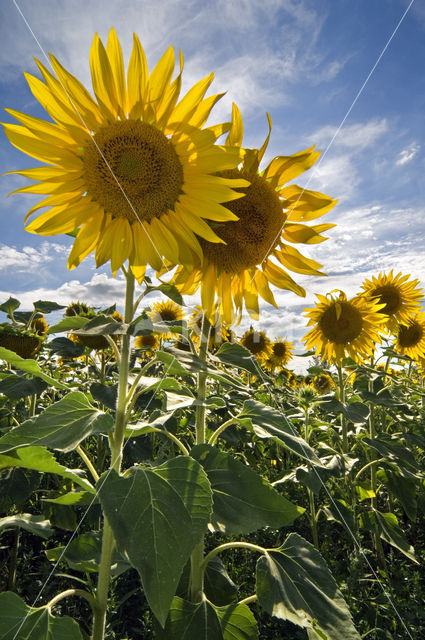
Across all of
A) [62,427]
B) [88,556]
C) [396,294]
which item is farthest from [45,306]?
[396,294]

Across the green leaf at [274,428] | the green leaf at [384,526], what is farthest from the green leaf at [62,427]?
the green leaf at [384,526]

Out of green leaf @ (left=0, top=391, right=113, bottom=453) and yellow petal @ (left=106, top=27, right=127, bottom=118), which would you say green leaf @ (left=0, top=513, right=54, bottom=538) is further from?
yellow petal @ (left=106, top=27, right=127, bottom=118)

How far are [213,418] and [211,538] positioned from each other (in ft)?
3.62

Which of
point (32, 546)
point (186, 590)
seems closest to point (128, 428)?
point (186, 590)

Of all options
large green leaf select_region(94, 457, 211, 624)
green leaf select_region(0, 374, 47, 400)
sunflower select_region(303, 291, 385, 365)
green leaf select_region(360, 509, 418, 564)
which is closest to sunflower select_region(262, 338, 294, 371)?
sunflower select_region(303, 291, 385, 365)

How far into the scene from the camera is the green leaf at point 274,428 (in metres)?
1.21

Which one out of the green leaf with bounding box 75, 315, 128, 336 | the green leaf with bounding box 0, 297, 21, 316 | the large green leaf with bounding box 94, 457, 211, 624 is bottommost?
the large green leaf with bounding box 94, 457, 211, 624

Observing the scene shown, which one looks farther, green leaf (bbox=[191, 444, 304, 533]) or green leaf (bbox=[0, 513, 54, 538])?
green leaf (bbox=[0, 513, 54, 538])

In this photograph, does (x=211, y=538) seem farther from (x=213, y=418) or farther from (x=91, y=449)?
(x=91, y=449)

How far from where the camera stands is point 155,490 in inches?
36.2

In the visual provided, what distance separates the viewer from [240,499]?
1.15 m

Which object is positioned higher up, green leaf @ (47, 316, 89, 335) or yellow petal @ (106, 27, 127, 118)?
yellow petal @ (106, 27, 127, 118)

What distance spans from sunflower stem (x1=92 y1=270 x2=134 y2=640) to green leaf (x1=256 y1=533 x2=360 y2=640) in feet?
1.26

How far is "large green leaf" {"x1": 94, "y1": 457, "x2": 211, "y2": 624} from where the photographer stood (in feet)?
2.63
